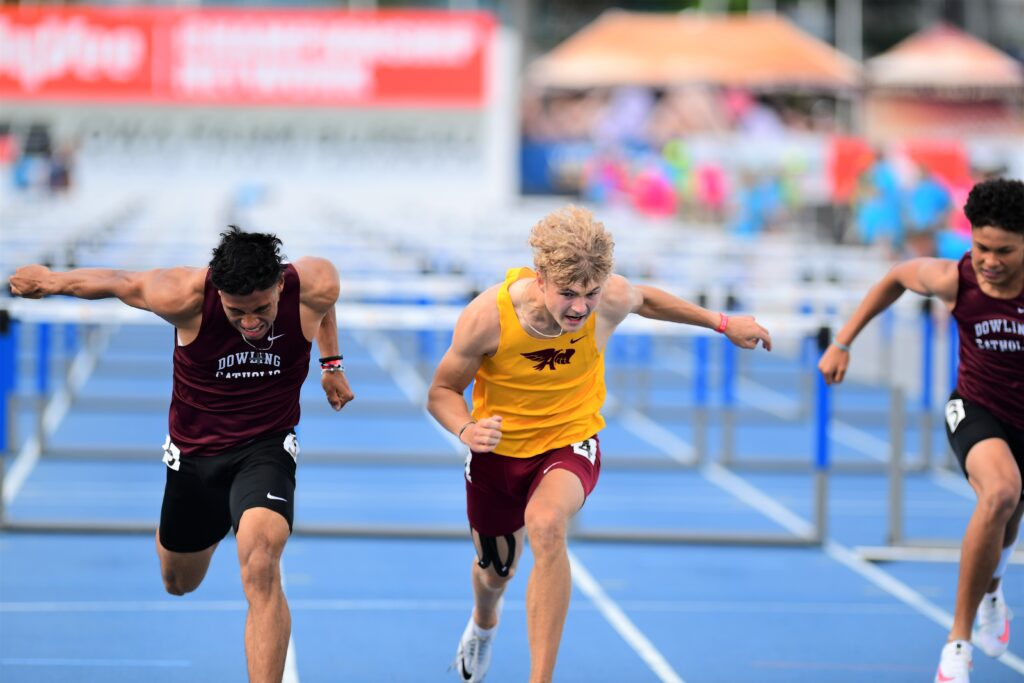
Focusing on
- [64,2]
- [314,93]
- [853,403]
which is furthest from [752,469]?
[64,2]

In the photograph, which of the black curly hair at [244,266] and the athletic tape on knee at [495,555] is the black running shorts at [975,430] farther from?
the black curly hair at [244,266]

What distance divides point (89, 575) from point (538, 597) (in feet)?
12.9

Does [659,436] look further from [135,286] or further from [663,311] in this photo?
[135,286]

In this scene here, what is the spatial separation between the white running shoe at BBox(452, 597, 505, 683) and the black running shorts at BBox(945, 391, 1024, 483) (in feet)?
6.30

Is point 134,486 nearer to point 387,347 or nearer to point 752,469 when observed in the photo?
point 752,469

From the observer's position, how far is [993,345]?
680 cm

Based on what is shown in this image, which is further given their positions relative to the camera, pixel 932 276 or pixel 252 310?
pixel 932 276

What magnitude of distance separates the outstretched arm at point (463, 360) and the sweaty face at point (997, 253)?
1903mm

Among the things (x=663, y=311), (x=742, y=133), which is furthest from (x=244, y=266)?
(x=742, y=133)

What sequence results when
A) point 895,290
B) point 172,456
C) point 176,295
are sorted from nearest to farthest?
1. point 176,295
2. point 172,456
3. point 895,290

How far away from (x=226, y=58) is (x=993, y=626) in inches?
1231

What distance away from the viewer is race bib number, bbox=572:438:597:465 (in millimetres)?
6309

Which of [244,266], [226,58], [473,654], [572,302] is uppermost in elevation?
[226,58]

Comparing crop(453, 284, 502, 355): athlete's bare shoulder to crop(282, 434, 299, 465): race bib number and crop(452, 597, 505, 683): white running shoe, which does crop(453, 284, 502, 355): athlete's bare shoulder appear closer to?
crop(282, 434, 299, 465): race bib number
